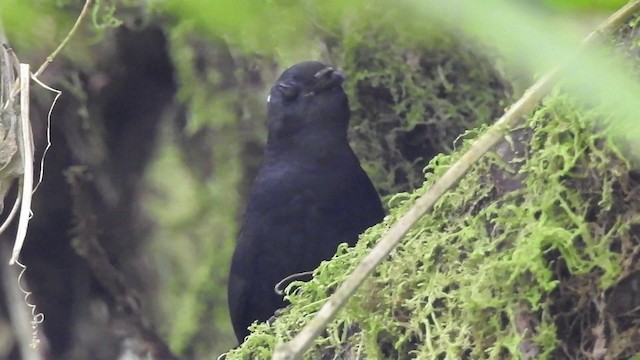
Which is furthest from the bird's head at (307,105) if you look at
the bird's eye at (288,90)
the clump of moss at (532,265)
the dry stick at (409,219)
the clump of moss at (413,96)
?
the dry stick at (409,219)

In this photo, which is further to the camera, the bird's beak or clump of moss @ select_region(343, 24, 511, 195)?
clump of moss @ select_region(343, 24, 511, 195)

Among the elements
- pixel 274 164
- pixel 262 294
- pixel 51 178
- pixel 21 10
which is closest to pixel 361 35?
pixel 274 164

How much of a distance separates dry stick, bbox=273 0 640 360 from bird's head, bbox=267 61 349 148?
1464 mm

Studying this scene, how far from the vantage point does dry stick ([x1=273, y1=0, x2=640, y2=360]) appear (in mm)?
701

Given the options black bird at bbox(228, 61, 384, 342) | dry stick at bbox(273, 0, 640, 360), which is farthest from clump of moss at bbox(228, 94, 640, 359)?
black bird at bbox(228, 61, 384, 342)

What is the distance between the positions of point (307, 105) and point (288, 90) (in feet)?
0.27

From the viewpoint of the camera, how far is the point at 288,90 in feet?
7.97

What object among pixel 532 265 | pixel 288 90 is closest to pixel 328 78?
pixel 288 90

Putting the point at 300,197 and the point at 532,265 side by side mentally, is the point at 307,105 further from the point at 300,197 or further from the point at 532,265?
the point at 532,265

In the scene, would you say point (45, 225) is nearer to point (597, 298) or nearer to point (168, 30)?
point (168, 30)

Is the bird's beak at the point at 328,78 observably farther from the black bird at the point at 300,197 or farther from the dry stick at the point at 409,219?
the dry stick at the point at 409,219

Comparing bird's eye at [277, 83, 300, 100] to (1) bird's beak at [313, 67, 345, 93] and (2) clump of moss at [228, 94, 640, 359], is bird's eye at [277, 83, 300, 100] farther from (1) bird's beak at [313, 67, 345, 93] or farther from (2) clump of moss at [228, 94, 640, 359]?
(2) clump of moss at [228, 94, 640, 359]

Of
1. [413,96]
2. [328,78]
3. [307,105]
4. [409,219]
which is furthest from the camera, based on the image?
[413,96]

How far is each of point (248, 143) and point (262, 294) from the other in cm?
63
